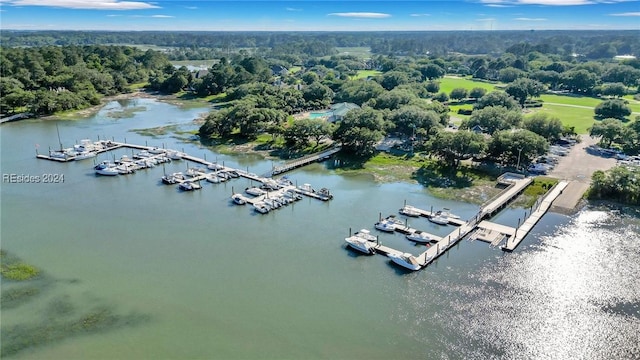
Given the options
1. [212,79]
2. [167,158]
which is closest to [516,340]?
[167,158]

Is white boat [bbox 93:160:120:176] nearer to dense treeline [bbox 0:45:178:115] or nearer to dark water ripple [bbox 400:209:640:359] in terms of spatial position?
dense treeline [bbox 0:45:178:115]

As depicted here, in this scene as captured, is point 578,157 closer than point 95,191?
No

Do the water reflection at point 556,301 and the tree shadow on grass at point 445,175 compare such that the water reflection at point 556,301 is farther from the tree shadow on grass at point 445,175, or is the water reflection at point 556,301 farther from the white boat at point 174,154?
the white boat at point 174,154

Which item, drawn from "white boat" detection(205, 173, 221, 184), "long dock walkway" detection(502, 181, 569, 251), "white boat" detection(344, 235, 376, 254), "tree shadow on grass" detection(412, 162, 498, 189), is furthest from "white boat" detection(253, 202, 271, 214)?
"long dock walkway" detection(502, 181, 569, 251)

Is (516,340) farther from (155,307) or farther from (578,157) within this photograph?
(578,157)

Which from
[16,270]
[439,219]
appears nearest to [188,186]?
[16,270]

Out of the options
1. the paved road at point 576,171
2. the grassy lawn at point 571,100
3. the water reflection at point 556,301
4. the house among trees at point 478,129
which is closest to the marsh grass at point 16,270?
the water reflection at point 556,301
